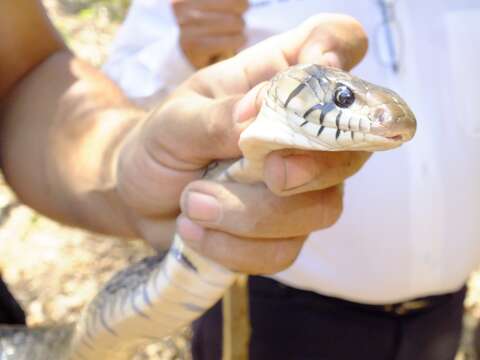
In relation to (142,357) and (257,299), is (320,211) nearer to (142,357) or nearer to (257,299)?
(257,299)

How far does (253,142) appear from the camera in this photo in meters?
0.96

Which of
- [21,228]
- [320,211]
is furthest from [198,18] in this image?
[21,228]

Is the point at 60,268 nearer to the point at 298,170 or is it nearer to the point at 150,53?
the point at 150,53

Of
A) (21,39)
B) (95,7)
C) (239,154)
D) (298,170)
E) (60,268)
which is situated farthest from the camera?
(95,7)

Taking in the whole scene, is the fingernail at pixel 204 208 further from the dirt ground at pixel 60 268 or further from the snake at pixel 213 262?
the dirt ground at pixel 60 268

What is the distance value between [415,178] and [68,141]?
76 cm

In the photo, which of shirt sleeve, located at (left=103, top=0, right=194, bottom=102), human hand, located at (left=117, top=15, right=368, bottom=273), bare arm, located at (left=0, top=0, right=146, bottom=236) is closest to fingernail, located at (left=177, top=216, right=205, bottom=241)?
human hand, located at (left=117, top=15, right=368, bottom=273)

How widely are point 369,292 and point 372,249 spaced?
10 cm

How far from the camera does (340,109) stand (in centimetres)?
89

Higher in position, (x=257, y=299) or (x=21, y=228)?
(x=257, y=299)

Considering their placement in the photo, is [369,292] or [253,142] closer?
[253,142]

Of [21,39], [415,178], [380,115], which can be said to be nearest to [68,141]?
[21,39]

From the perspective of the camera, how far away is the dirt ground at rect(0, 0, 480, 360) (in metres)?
2.69

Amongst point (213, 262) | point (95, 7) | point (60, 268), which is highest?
point (213, 262)
